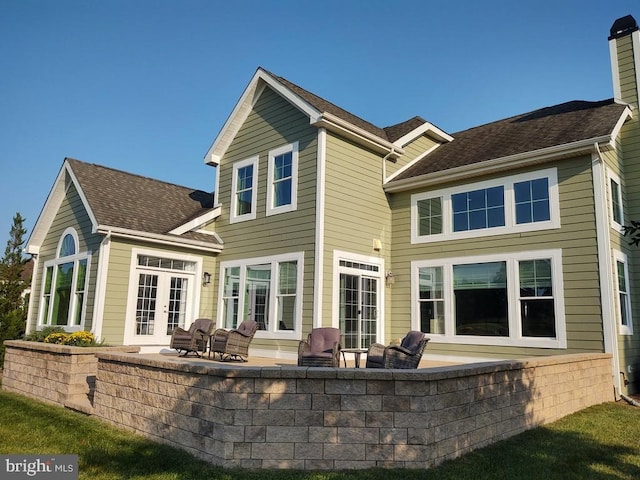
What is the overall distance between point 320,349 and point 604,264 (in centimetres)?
556

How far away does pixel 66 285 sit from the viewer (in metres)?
12.1

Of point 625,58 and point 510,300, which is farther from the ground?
point 625,58

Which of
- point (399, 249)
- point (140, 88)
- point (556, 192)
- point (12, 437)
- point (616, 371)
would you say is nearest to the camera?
point (12, 437)

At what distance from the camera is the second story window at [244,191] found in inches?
478

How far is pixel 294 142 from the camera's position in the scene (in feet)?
36.9

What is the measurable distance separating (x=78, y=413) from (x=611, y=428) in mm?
7987

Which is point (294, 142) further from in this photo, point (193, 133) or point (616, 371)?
point (193, 133)

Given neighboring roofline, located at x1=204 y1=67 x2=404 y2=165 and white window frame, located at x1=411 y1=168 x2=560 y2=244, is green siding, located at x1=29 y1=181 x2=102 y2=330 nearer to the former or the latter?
neighboring roofline, located at x1=204 y1=67 x2=404 y2=165

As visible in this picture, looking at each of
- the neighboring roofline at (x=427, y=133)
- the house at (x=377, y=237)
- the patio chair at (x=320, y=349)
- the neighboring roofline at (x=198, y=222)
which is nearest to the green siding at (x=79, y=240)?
the house at (x=377, y=237)

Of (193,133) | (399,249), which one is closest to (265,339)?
(399,249)

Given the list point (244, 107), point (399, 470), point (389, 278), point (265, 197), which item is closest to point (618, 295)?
point (389, 278)

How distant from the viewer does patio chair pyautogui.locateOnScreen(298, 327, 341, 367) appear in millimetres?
7164

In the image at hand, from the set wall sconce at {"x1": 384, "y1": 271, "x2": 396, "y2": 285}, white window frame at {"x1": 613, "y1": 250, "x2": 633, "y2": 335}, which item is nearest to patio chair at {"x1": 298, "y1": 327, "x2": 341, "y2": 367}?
wall sconce at {"x1": 384, "y1": 271, "x2": 396, "y2": 285}

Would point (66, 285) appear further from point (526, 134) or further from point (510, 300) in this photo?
point (526, 134)
